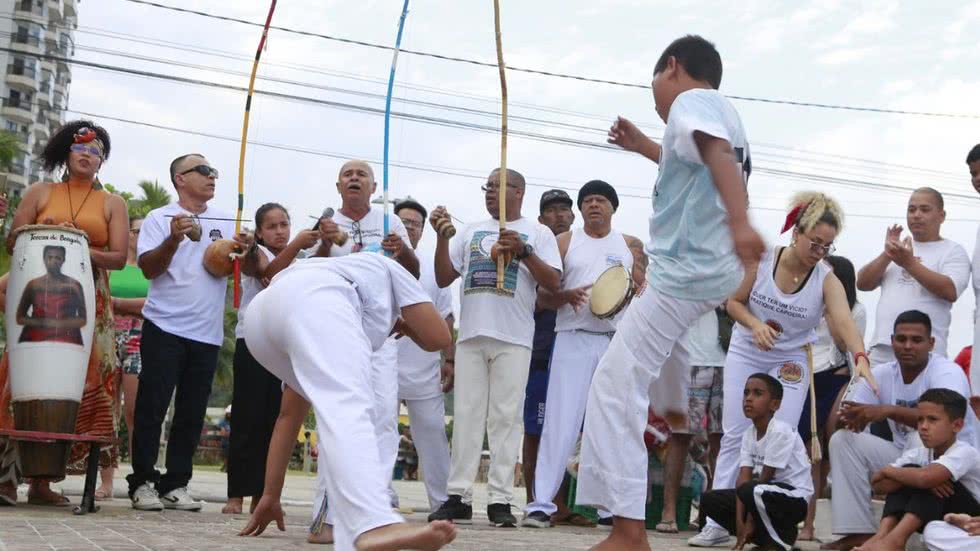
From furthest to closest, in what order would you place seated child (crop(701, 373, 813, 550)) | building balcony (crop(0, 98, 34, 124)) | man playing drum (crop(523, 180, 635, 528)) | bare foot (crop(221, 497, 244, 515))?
building balcony (crop(0, 98, 34, 124)) < man playing drum (crop(523, 180, 635, 528)) < bare foot (crop(221, 497, 244, 515)) < seated child (crop(701, 373, 813, 550))

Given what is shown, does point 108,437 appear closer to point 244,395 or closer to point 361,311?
point 244,395

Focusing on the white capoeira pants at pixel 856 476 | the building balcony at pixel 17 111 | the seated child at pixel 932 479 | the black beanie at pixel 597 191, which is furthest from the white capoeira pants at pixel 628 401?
the building balcony at pixel 17 111

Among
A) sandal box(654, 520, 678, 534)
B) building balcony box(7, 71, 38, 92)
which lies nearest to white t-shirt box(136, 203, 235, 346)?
sandal box(654, 520, 678, 534)

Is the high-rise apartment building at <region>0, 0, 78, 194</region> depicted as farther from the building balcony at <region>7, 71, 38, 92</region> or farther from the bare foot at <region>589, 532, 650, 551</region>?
the bare foot at <region>589, 532, 650, 551</region>

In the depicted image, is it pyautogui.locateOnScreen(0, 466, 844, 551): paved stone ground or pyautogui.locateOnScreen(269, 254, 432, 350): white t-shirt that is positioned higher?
pyautogui.locateOnScreen(269, 254, 432, 350): white t-shirt

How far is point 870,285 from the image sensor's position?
886 cm

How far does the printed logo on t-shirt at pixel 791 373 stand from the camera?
751cm

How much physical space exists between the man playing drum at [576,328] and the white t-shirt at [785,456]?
152 centimetres

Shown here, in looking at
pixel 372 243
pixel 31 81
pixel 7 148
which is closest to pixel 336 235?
pixel 372 243

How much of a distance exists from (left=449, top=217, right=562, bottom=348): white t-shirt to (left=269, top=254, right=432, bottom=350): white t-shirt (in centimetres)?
390

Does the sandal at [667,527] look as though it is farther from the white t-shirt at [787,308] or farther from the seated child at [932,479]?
the seated child at [932,479]

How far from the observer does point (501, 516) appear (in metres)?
8.13

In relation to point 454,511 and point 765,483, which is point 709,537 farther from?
point 454,511

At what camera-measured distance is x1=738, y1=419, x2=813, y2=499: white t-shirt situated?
23.4 feet
